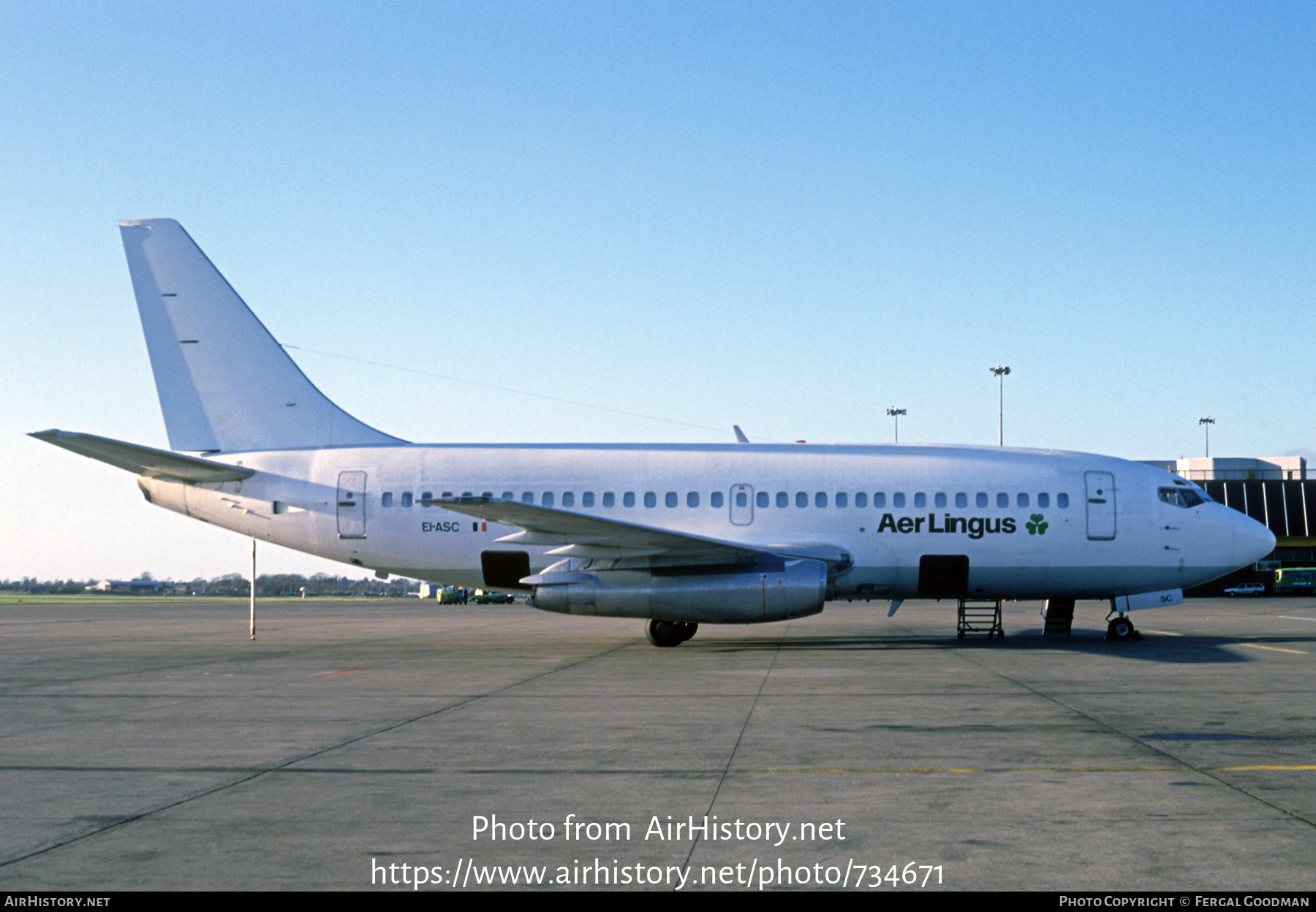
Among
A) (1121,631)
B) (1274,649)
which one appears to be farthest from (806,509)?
(1274,649)

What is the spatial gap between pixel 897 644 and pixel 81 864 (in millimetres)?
18048

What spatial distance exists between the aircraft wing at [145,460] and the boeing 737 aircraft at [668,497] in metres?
0.06

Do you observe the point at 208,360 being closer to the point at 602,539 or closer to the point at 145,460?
the point at 145,460

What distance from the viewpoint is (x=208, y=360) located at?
75.5 ft

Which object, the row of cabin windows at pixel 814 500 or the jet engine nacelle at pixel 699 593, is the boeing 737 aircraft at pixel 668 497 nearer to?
the row of cabin windows at pixel 814 500

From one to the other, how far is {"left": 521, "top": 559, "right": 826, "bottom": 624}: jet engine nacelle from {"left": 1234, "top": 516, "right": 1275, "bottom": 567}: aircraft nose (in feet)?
31.1

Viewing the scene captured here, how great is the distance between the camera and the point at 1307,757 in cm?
878

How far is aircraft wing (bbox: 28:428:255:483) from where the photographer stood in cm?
1866

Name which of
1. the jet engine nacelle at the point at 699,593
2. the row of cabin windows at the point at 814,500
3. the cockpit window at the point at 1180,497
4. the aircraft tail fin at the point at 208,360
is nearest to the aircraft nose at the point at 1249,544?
the cockpit window at the point at 1180,497

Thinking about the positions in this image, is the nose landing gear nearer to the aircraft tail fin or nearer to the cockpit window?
the cockpit window

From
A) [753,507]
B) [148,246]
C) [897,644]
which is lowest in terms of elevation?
[897,644]

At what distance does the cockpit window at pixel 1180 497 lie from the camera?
73.4ft
